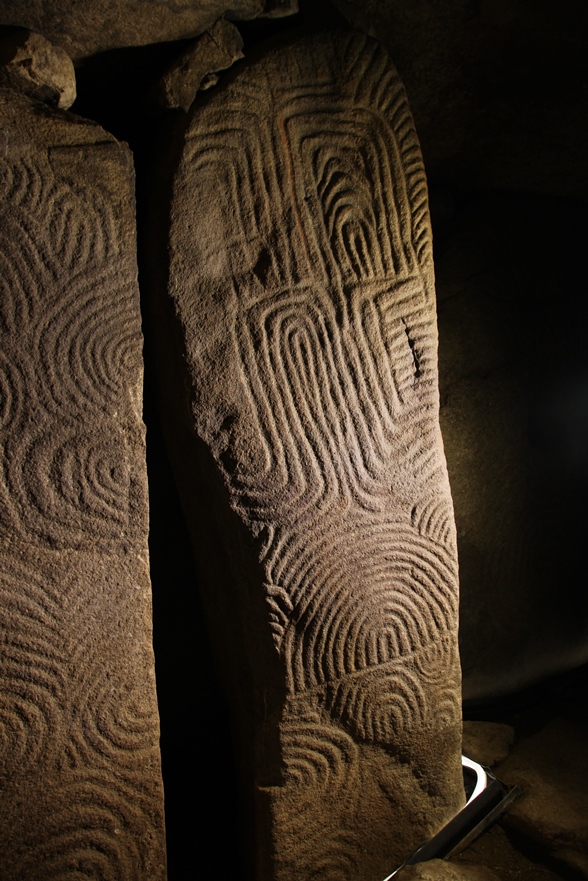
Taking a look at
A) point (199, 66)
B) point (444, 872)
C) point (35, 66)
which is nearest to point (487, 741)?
point (444, 872)

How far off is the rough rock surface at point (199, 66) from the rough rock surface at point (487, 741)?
255cm

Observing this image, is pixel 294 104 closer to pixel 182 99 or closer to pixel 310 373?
pixel 182 99

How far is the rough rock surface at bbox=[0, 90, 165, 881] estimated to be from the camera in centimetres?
164

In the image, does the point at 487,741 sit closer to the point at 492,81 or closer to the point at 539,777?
the point at 539,777

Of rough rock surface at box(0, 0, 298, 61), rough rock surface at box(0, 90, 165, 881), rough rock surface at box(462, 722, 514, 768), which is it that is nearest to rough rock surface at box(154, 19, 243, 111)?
rough rock surface at box(0, 0, 298, 61)

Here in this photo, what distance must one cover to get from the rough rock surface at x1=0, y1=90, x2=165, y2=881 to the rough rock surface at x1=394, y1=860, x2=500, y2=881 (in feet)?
2.69

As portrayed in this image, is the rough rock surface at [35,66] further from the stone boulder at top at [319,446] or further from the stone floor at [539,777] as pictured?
the stone floor at [539,777]

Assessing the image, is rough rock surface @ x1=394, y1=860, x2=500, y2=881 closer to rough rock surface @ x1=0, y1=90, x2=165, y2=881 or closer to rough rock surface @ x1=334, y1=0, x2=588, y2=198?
rough rock surface @ x1=0, y1=90, x2=165, y2=881

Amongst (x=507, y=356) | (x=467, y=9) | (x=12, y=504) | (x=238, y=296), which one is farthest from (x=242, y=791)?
(x=467, y=9)

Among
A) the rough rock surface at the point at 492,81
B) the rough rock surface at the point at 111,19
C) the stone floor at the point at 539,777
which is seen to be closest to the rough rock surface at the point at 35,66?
the rough rock surface at the point at 111,19

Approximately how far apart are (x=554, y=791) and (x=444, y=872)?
643 millimetres

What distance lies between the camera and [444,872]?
219 cm

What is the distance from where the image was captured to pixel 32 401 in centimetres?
166

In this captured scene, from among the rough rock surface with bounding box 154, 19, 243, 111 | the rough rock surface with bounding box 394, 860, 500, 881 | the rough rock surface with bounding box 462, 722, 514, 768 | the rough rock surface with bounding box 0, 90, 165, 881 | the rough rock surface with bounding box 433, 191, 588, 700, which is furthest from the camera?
the rough rock surface with bounding box 433, 191, 588, 700
